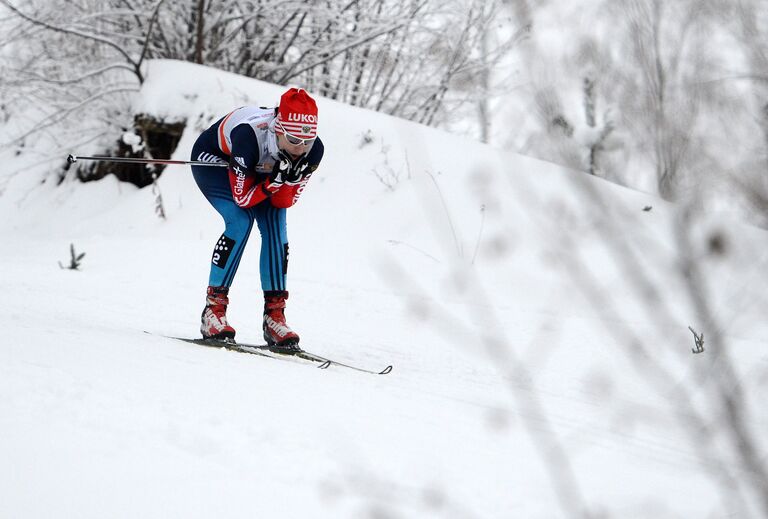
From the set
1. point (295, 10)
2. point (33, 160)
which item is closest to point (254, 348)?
point (295, 10)

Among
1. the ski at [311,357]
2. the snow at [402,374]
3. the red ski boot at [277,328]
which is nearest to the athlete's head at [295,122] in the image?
the snow at [402,374]

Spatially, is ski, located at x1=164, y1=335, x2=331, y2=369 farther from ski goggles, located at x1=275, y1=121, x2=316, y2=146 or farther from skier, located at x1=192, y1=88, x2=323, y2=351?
ski goggles, located at x1=275, y1=121, x2=316, y2=146

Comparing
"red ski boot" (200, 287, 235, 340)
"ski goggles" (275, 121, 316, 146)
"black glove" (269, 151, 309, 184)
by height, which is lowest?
"red ski boot" (200, 287, 235, 340)

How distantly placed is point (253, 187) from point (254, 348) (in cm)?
89

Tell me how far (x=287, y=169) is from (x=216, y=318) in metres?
0.92

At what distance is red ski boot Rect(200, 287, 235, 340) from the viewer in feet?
13.9

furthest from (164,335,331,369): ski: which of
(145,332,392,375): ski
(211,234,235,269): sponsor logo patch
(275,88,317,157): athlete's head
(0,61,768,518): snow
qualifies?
(275,88,317,157): athlete's head

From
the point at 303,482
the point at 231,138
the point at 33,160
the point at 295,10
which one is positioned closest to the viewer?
the point at 303,482

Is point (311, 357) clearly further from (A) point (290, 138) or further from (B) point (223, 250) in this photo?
(A) point (290, 138)

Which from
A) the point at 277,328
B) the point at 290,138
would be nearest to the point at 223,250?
the point at 277,328

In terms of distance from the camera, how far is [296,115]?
4.01m

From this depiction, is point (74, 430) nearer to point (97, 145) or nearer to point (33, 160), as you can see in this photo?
point (97, 145)

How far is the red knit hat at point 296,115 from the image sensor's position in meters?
4.00

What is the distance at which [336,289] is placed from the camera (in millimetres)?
6637
